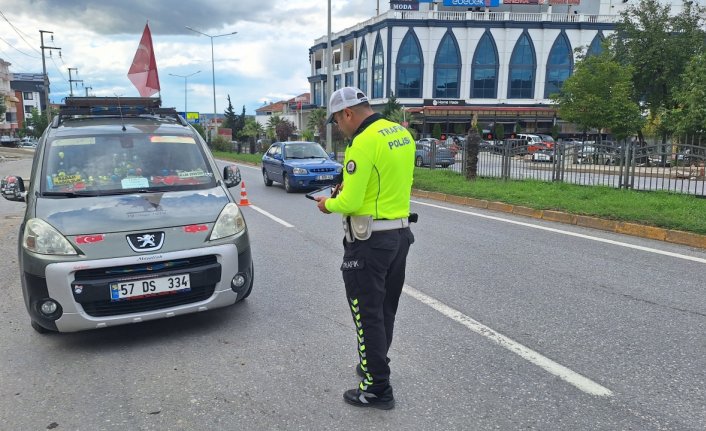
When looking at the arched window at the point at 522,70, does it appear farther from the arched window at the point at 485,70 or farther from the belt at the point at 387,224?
the belt at the point at 387,224

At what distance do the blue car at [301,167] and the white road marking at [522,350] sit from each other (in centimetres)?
949

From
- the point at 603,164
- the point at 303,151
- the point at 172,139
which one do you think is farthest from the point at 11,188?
the point at 603,164

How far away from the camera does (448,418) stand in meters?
2.99

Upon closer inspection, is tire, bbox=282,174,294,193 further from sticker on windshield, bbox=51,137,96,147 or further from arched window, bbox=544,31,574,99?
arched window, bbox=544,31,574,99

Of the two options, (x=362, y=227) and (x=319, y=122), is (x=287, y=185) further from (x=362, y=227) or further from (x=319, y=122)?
(x=319, y=122)

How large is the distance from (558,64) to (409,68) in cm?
1727

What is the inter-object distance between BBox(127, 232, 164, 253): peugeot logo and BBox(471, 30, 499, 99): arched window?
61.2 metres

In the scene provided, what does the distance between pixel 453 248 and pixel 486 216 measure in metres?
3.27

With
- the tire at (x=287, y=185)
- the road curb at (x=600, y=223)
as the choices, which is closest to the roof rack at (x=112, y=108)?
the road curb at (x=600, y=223)

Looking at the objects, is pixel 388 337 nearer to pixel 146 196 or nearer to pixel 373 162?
pixel 373 162

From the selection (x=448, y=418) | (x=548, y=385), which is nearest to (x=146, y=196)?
(x=448, y=418)

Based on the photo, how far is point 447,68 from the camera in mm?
61188

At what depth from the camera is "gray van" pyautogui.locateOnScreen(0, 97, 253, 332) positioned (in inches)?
148

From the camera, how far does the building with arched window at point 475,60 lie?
196ft
